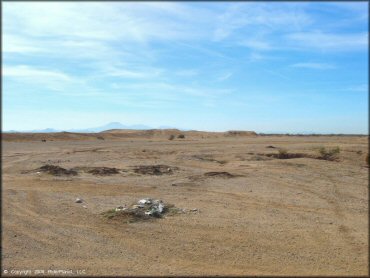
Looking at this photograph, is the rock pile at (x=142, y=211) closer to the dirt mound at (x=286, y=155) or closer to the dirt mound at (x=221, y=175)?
the dirt mound at (x=221, y=175)

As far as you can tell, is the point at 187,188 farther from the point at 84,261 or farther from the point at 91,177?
the point at 84,261

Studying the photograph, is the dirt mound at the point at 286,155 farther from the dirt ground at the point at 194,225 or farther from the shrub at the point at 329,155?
the dirt ground at the point at 194,225

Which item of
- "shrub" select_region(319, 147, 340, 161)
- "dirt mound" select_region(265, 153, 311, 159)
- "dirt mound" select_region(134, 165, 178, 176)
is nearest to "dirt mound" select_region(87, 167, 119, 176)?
"dirt mound" select_region(134, 165, 178, 176)

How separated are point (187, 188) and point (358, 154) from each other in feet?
60.3

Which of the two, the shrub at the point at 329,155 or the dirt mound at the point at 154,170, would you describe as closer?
the dirt mound at the point at 154,170

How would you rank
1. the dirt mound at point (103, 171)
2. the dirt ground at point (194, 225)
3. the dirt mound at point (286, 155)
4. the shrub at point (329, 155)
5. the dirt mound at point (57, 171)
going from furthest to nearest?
the dirt mound at point (286, 155)
the shrub at point (329, 155)
the dirt mound at point (103, 171)
the dirt mound at point (57, 171)
the dirt ground at point (194, 225)

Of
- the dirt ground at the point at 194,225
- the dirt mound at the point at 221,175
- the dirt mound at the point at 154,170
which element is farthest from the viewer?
the dirt mound at the point at 154,170

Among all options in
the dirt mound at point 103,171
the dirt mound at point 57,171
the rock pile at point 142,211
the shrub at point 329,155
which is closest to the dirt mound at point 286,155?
the shrub at point 329,155

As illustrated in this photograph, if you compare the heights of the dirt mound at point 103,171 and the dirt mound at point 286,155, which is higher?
the dirt mound at point 286,155

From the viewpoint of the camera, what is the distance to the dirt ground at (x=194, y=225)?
27.7 ft

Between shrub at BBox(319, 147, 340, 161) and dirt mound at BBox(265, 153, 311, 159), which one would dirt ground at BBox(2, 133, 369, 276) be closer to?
shrub at BBox(319, 147, 340, 161)

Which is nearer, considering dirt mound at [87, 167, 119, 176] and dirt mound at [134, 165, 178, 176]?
dirt mound at [87, 167, 119, 176]

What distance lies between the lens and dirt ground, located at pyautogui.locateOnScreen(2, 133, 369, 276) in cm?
845

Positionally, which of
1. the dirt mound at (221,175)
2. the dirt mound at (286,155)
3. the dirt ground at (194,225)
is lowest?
the dirt ground at (194,225)
